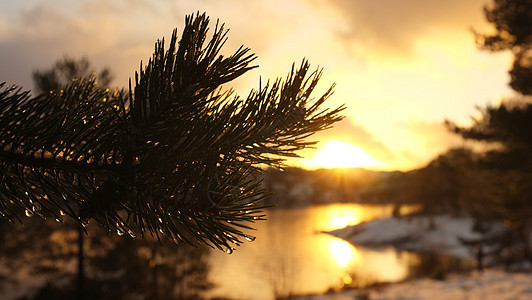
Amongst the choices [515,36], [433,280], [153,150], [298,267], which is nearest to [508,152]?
[515,36]

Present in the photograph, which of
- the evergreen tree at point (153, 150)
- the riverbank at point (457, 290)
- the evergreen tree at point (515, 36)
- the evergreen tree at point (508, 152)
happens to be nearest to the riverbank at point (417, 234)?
the riverbank at point (457, 290)

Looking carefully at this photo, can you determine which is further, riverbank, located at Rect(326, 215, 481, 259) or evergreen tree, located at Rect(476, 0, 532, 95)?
riverbank, located at Rect(326, 215, 481, 259)

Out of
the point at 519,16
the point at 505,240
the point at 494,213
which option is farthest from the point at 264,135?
the point at 505,240

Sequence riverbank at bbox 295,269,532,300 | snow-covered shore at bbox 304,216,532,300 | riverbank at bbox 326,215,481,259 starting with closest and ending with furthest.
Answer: riverbank at bbox 295,269,532,300 < snow-covered shore at bbox 304,216,532,300 < riverbank at bbox 326,215,481,259

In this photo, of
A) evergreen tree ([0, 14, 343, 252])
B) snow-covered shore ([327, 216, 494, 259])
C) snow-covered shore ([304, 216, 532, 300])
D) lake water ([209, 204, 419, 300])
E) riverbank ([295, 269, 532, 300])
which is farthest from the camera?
snow-covered shore ([327, 216, 494, 259])

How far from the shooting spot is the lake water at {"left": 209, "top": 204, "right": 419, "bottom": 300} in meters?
16.7

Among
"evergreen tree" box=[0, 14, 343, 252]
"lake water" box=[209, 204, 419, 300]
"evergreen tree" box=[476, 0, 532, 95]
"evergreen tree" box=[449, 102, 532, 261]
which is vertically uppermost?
"evergreen tree" box=[476, 0, 532, 95]

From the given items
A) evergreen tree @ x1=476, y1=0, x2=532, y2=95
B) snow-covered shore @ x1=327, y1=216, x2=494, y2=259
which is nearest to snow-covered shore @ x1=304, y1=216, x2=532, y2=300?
snow-covered shore @ x1=327, y1=216, x2=494, y2=259

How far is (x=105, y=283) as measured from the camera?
12258mm

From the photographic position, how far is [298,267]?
70.9ft

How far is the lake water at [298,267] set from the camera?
54.7 ft

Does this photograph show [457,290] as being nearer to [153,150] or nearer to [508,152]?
[508,152]

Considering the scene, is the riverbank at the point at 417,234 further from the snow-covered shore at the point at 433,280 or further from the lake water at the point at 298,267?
the lake water at the point at 298,267

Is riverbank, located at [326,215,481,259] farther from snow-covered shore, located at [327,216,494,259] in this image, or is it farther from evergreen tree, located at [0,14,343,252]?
evergreen tree, located at [0,14,343,252]
